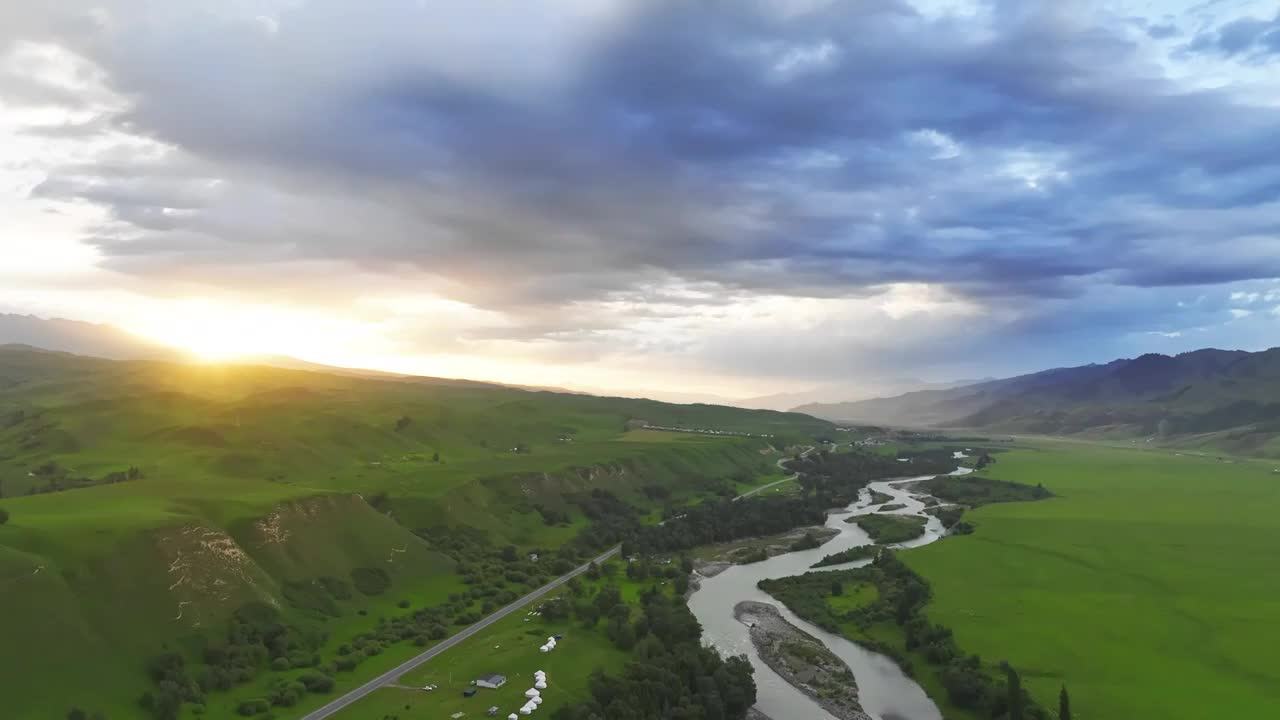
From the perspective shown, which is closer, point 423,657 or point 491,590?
point 423,657

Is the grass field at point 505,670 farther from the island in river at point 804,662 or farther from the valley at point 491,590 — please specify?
the island in river at point 804,662

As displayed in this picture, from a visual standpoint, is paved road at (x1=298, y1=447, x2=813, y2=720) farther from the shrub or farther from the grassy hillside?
the grassy hillside

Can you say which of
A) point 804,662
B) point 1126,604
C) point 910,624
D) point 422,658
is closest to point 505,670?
point 422,658

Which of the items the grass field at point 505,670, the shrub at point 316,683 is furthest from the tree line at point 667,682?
the shrub at point 316,683

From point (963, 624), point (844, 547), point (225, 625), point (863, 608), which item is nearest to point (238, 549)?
point (225, 625)

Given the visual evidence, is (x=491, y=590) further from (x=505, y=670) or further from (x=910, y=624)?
(x=910, y=624)

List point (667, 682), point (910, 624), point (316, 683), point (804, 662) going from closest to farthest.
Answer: point (316, 683)
point (667, 682)
point (804, 662)
point (910, 624)
